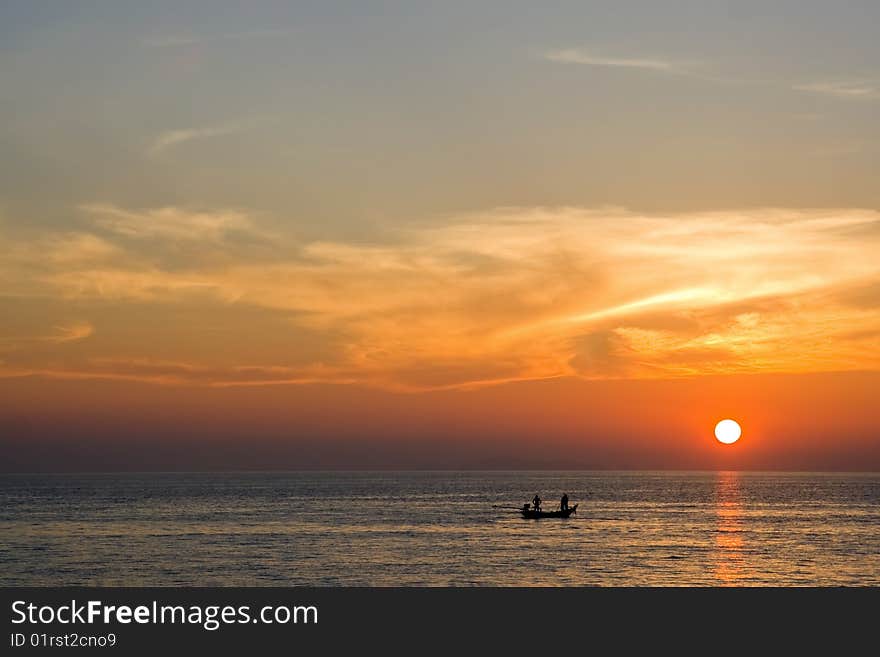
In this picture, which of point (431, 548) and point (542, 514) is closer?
point (431, 548)

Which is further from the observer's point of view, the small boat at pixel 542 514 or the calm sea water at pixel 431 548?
the small boat at pixel 542 514

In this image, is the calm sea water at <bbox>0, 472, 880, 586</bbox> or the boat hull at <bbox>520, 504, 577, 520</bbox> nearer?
the calm sea water at <bbox>0, 472, 880, 586</bbox>

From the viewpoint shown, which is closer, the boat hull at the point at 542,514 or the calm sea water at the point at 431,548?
Answer: the calm sea water at the point at 431,548

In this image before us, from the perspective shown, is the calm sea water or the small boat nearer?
the calm sea water

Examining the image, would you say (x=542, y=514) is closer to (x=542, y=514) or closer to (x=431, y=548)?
(x=542, y=514)

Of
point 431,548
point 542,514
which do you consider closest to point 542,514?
point 542,514

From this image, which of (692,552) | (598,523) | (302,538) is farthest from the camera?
(598,523)

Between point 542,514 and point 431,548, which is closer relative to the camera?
point 431,548
